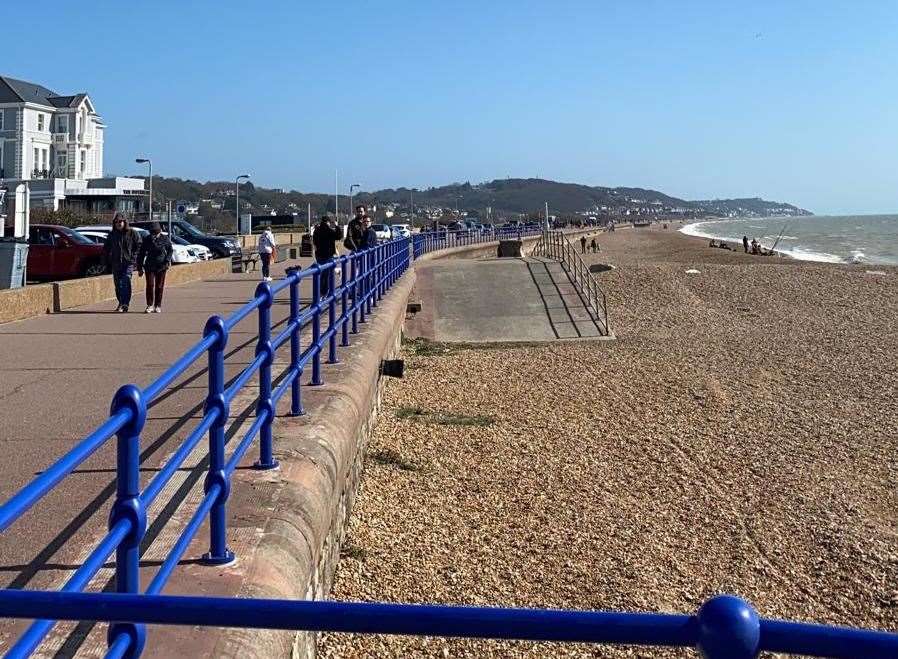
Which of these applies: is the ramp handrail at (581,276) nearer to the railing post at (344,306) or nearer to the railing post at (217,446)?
the railing post at (344,306)

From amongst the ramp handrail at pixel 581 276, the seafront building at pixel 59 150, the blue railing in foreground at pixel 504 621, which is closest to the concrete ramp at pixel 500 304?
the ramp handrail at pixel 581 276

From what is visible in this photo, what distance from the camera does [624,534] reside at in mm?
7746

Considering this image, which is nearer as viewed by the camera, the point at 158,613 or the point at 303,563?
the point at 158,613

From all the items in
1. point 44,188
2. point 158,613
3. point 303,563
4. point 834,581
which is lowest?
point 834,581

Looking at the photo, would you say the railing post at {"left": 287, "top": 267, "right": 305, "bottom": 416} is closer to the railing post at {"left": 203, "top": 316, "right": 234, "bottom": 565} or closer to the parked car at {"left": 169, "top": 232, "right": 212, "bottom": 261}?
the railing post at {"left": 203, "top": 316, "right": 234, "bottom": 565}

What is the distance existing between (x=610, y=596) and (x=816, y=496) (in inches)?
143

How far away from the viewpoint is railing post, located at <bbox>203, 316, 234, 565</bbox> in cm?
380

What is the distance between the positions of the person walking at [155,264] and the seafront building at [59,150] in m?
52.8

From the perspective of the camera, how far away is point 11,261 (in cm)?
1502

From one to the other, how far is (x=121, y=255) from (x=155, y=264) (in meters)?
0.52

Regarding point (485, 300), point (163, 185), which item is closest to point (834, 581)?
point (485, 300)

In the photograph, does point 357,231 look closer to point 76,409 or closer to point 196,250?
point 76,409

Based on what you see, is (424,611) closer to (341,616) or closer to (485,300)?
(341,616)

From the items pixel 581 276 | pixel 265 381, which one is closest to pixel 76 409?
pixel 265 381
